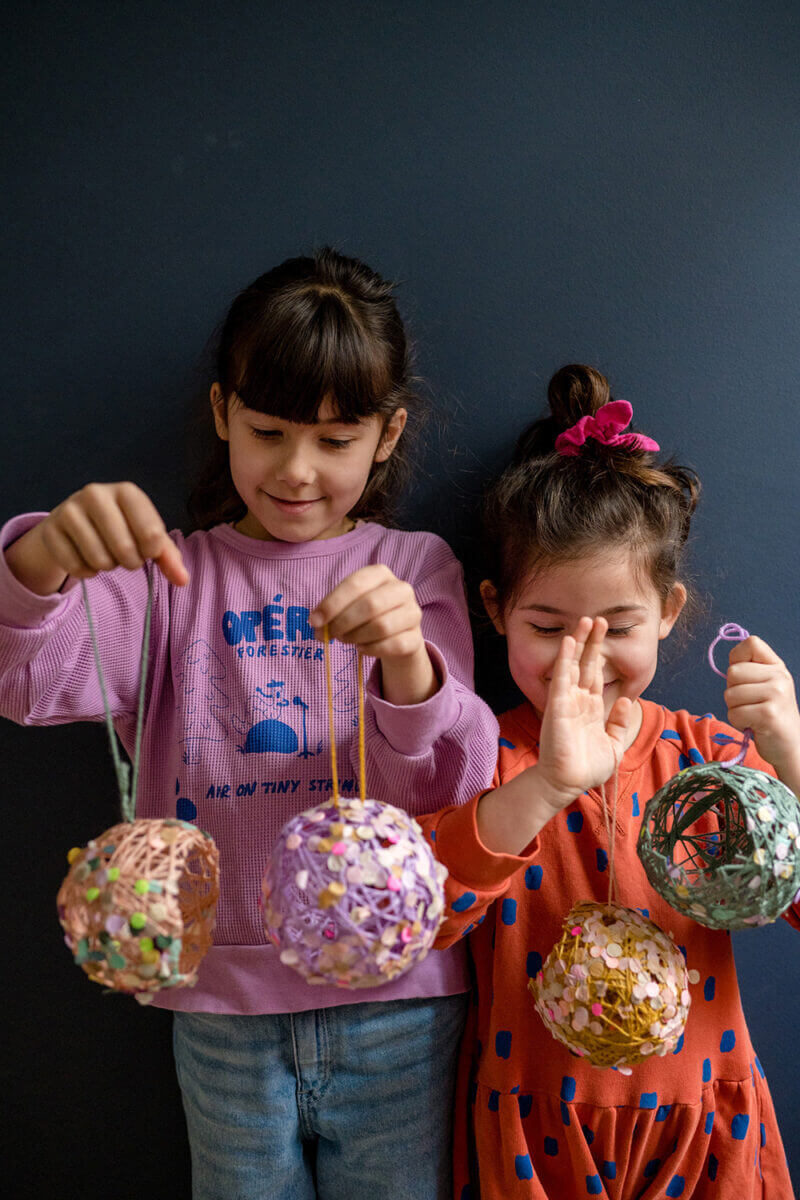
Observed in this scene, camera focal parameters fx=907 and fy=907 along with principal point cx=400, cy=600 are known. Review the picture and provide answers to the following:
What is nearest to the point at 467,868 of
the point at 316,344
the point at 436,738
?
the point at 436,738

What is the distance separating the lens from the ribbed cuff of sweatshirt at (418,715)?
0.90 metres

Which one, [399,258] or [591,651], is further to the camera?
[399,258]

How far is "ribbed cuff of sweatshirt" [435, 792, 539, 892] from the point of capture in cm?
88

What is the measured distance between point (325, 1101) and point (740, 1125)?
17.6 inches

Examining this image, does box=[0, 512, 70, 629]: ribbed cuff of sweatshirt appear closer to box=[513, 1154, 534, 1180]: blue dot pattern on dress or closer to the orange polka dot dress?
the orange polka dot dress

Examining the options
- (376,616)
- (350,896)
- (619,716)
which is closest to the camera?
(350,896)

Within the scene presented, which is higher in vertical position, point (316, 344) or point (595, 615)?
point (316, 344)

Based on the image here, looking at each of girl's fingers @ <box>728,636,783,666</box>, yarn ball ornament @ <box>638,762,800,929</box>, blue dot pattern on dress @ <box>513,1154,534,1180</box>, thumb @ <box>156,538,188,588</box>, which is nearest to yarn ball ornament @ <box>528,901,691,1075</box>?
yarn ball ornament @ <box>638,762,800,929</box>

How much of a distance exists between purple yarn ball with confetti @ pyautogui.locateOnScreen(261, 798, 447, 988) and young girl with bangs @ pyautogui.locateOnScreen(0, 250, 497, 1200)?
201 mm

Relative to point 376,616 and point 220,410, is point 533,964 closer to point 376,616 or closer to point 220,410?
point 376,616

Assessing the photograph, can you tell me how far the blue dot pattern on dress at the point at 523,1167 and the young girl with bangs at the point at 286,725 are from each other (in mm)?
101

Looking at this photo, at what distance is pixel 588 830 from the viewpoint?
3.42 ft

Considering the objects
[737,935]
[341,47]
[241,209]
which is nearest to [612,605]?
[737,935]

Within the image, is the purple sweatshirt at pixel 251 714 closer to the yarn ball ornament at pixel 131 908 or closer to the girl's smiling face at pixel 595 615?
the girl's smiling face at pixel 595 615
